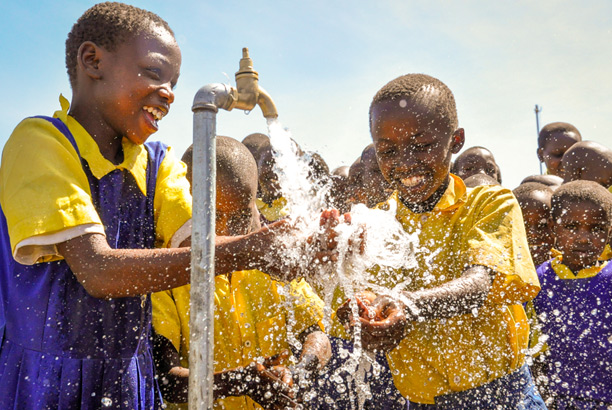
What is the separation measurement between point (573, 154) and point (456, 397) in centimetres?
462

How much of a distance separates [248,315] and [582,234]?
2583 millimetres

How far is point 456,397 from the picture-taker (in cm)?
217

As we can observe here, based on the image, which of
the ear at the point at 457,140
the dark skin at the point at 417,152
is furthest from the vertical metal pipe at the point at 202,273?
the ear at the point at 457,140

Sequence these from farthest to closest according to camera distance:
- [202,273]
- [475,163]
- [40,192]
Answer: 1. [475,163]
2. [40,192]
3. [202,273]

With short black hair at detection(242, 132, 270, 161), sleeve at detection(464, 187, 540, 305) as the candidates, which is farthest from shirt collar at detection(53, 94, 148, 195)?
short black hair at detection(242, 132, 270, 161)

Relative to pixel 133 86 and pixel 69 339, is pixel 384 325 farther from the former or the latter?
pixel 133 86

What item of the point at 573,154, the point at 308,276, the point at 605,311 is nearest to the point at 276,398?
the point at 308,276

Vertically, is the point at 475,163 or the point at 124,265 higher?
the point at 475,163

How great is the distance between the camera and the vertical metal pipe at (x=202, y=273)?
1.24 metres

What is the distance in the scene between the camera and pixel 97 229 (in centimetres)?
153

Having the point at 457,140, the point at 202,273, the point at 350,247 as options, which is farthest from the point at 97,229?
the point at 457,140

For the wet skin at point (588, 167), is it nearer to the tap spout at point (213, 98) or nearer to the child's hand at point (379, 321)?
the child's hand at point (379, 321)

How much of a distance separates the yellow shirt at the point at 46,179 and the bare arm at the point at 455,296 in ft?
3.74

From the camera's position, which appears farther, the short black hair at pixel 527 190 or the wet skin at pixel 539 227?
the short black hair at pixel 527 190
